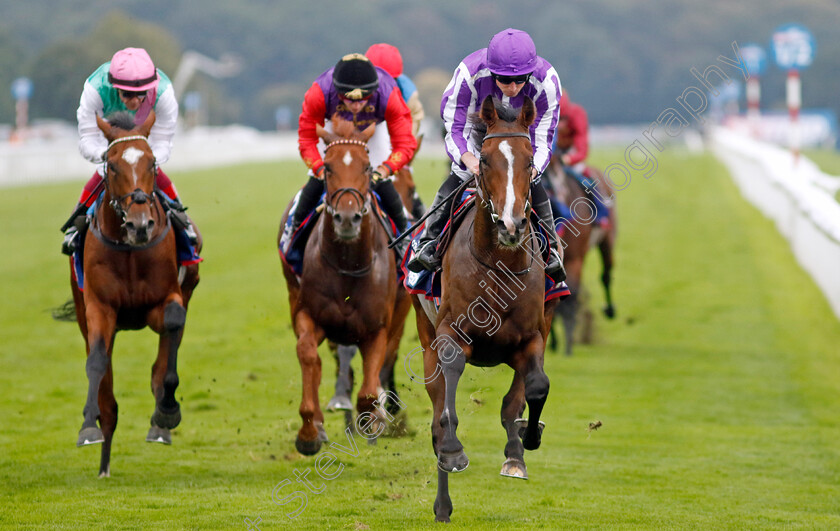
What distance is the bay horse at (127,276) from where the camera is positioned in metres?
6.75

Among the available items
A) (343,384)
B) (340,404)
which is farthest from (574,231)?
(340,404)

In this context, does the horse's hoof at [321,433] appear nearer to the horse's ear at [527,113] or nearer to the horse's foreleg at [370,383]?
the horse's foreleg at [370,383]

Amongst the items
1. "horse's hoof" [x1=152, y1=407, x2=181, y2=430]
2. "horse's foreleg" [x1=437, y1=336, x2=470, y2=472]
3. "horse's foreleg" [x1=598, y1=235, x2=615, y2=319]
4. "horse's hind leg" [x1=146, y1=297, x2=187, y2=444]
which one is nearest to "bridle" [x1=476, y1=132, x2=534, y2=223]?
"horse's foreleg" [x1=437, y1=336, x2=470, y2=472]

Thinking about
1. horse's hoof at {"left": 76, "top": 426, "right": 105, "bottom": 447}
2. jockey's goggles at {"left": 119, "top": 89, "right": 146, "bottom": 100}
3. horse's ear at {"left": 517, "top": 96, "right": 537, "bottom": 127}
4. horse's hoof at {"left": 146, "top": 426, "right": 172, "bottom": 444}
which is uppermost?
horse's ear at {"left": 517, "top": 96, "right": 537, "bottom": 127}

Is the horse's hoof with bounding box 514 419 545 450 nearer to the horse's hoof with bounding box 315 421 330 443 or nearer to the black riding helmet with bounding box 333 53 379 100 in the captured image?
the horse's hoof with bounding box 315 421 330 443

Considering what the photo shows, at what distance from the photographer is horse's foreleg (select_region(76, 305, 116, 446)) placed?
6.51m

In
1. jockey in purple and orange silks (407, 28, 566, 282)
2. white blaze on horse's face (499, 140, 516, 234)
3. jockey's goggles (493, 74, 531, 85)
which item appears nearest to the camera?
white blaze on horse's face (499, 140, 516, 234)

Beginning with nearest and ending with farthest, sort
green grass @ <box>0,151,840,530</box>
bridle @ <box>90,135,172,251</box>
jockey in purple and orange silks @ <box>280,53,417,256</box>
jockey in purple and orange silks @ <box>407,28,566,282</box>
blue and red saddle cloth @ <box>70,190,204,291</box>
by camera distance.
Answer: jockey in purple and orange silks @ <box>407,28,566,282</box>
green grass @ <box>0,151,840,530</box>
bridle @ <box>90,135,172,251</box>
blue and red saddle cloth @ <box>70,190,204,291</box>
jockey in purple and orange silks @ <box>280,53,417,256</box>

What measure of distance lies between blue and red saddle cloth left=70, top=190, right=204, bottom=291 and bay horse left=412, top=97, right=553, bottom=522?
2124mm

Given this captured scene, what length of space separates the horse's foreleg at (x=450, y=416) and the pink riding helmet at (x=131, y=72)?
8.35 feet

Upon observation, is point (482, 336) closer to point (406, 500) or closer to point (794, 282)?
point (406, 500)

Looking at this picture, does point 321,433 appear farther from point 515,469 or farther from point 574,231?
point 574,231

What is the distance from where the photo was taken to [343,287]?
7.38 m

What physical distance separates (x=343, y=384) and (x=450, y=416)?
2.68 m
